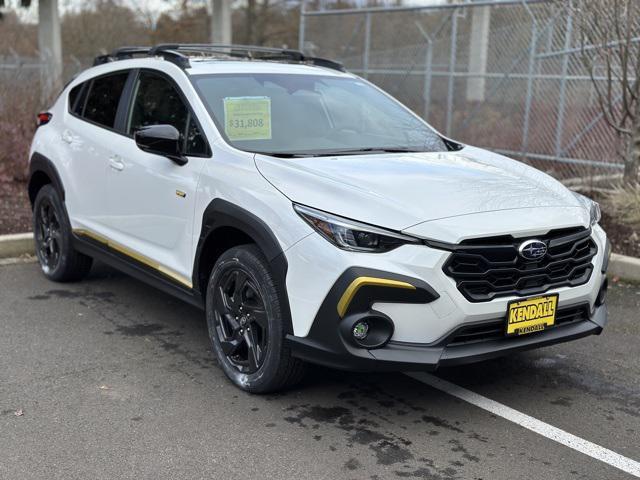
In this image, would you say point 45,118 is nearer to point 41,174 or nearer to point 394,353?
point 41,174

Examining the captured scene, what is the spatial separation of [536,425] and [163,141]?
8.42 feet

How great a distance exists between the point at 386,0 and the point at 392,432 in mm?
17568

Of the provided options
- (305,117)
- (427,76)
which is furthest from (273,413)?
(427,76)

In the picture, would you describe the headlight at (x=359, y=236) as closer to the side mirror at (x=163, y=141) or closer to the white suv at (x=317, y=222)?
the white suv at (x=317, y=222)

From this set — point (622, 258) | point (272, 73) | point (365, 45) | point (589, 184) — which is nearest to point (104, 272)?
point (272, 73)

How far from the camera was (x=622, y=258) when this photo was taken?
662 centimetres

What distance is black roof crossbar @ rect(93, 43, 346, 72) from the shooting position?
5.49 metres

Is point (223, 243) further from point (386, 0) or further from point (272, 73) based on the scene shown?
point (386, 0)

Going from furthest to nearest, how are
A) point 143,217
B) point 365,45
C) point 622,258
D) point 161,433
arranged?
1. point 365,45
2. point 622,258
3. point 143,217
4. point 161,433

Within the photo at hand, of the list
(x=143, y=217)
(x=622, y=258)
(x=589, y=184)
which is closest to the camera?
(x=143, y=217)

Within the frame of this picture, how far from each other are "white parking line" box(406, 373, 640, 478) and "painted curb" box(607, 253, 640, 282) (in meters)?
2.84

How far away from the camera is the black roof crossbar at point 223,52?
549 cm

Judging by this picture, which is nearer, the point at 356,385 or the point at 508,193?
the point at 508,193

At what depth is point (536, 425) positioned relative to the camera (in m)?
3.86
